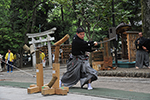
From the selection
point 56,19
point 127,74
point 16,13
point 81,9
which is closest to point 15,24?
point 16,13

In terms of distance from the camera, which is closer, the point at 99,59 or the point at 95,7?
the point at 99,59

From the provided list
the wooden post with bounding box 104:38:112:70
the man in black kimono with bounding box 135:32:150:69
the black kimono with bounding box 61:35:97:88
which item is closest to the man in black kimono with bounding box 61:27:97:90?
the black kimono with bounding box 61:35:97:88

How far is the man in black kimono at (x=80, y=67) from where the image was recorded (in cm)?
687

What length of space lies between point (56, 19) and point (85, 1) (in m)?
12.6

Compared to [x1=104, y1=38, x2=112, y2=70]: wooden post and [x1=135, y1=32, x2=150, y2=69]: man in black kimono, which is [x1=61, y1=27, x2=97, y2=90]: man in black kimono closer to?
[x1=104, y1=38, x2=112, y2=70]: wooden post

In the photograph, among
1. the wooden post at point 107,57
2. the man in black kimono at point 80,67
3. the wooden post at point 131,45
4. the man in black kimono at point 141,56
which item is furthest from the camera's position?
the wooden post at point 131,45

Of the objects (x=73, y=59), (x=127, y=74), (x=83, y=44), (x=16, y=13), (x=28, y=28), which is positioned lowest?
(x=127, y=74)

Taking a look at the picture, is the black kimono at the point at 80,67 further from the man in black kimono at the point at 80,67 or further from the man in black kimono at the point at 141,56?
the man in black kimono at the point at 141,56

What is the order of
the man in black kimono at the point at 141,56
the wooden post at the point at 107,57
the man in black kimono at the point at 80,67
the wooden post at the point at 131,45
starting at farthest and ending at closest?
the wooden post at the point at 131,45
the wooden post at the point at 107,57
the man in black kimono at the point at 141,56
the man in black kimono at the point at 80,67

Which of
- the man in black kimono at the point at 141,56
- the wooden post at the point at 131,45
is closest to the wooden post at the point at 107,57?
the man in black kimono at the point at 141,56

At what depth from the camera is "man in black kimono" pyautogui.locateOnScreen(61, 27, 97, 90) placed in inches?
271

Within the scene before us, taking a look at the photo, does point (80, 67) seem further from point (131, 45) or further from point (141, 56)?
point (131, 45)

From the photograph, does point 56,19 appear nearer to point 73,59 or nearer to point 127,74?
point 127,74

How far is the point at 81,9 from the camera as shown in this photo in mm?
15320
